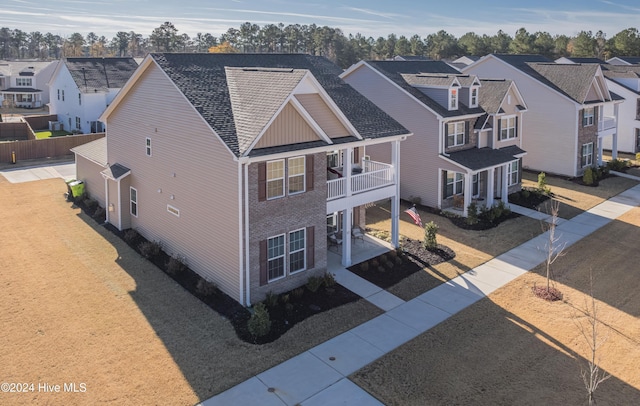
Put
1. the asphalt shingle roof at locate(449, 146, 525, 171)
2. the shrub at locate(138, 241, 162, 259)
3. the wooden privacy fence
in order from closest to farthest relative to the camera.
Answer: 1. the shrub at locate(138, 241, 162, 259)
2. the asphalt shingle roof at locate(449, 146, 525, 171)
3. the wooden privacy fence

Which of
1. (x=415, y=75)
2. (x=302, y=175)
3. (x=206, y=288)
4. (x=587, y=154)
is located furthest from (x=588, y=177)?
(x=206, y=288)

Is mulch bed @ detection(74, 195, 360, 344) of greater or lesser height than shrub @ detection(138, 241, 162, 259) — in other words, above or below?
below

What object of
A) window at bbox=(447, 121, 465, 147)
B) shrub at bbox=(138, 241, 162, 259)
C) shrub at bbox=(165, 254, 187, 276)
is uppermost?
window at bbox=(447, 121, 465, 147)

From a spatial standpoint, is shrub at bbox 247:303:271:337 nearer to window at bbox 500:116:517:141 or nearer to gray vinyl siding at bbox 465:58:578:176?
window at bbox 500:116:517:141

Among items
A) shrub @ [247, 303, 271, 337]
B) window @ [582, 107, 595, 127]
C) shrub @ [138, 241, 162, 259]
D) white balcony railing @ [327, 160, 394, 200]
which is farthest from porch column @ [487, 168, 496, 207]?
shrub @ [138, 241, 162, 259]

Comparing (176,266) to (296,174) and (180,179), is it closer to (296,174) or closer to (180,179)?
(180,179)

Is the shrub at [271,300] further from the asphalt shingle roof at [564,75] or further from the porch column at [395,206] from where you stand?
the asphalt shingle roof at [564,75]

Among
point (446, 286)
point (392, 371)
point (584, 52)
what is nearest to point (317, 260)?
point (446, 286)

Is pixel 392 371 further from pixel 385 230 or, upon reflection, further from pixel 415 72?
pixel 415 72
